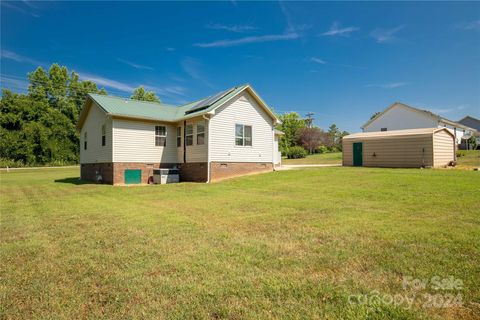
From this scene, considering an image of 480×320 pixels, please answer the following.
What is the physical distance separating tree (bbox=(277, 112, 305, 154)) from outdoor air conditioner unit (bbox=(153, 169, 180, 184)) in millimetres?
39198

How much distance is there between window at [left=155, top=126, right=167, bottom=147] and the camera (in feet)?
64.4

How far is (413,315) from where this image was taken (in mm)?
2680

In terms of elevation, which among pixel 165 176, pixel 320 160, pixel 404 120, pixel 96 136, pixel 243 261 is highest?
pixel 404 120

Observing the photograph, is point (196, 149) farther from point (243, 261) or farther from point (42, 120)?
point (42, 120)

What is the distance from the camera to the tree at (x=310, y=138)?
5659 centimetres

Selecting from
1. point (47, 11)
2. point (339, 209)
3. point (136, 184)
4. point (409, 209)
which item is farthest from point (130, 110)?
point (409, 209)

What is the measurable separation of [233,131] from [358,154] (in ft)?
36.4

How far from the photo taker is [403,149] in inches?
795

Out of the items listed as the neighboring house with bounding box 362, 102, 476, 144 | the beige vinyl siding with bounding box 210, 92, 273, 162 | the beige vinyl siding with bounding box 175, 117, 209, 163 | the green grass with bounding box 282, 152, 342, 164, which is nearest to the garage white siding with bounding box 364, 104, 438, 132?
the neighboring house with bounding box 362, 102, 476, 144

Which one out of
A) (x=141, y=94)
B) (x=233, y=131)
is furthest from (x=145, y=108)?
(x=141, y=94)

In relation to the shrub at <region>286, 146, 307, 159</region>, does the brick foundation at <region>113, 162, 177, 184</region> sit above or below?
below

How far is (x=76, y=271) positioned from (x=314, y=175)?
13.7m

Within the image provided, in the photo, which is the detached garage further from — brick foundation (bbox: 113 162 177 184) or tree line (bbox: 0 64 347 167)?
tree line (bbox: 0 64 347 167)

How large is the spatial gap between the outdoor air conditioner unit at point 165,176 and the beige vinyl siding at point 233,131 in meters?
3.12
